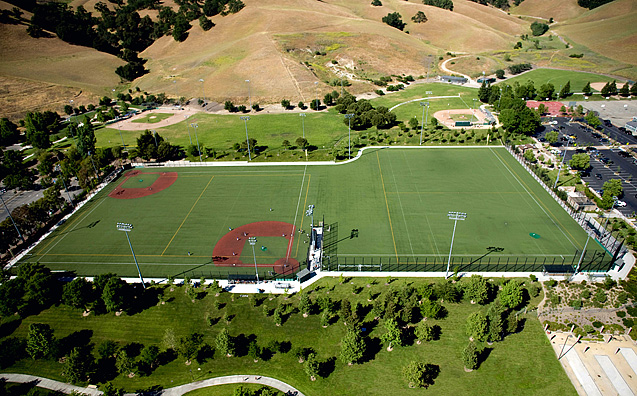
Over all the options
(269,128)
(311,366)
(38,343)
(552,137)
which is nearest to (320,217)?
(311,366)

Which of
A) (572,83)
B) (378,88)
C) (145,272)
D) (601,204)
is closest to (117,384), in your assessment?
(145,272)

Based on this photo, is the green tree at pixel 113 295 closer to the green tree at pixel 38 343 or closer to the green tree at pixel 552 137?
the green tree at pixel 38 343

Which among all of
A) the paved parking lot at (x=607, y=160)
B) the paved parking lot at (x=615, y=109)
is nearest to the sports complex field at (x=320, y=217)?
the paved parking lot at (x=607, y=160)

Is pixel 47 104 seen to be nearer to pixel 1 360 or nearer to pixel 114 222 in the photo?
pixel 114 222

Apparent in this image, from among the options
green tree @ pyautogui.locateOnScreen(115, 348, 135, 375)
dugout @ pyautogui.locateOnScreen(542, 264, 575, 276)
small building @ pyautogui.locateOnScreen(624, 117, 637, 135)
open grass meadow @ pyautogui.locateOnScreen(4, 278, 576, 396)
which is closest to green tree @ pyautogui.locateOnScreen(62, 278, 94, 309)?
open grass meadow @ pyautogui.locateOnScreen(4, 278, 576, 396)

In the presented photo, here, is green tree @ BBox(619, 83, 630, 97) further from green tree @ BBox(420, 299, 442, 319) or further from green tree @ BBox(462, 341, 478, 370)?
green tree @ BBox(462, 341, 478, 370)
